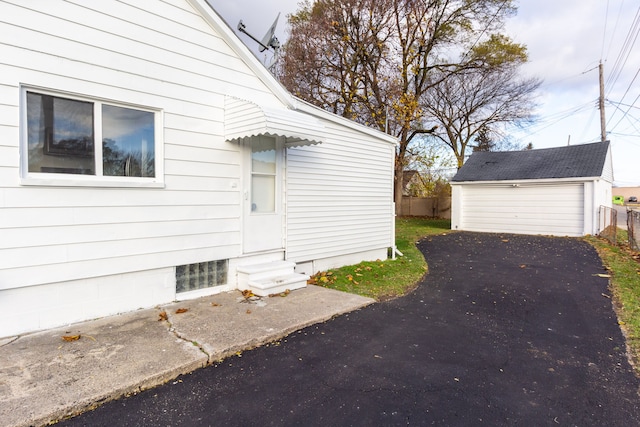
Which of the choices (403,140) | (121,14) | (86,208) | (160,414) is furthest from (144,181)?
(403,140)

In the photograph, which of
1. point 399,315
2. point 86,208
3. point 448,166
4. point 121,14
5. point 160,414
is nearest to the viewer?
point 160,414

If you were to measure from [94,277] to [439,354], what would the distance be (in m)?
4.04

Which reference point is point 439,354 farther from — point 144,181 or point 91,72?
Result: point 91,72

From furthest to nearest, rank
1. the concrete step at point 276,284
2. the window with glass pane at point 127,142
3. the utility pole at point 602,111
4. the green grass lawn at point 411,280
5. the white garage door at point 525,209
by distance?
the utility pole at point 602,111
the white garage door at point 525,209
the concrete step at point 276,284
the green grass lawn at point 411,280
the window with glass pane at point 127,142

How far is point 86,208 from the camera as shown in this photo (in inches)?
162

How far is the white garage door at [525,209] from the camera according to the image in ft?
49.2

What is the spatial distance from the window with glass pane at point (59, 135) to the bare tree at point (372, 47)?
1321 centimetres

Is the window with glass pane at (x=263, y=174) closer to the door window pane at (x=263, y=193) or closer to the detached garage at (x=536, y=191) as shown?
the door window pane at (x=263, y=193)

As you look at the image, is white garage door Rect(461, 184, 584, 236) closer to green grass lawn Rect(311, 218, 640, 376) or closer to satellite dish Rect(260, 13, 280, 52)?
green grass lawn Rect(311, 218, 640, 376)

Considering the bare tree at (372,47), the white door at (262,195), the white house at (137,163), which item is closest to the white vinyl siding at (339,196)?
the white house at (137,163)

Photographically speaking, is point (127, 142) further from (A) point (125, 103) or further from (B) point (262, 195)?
(B) point (262, 195)

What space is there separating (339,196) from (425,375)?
16.0ft

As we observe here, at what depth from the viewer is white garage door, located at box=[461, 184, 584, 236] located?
49.2ft

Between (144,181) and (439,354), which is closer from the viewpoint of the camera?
(439,354)
